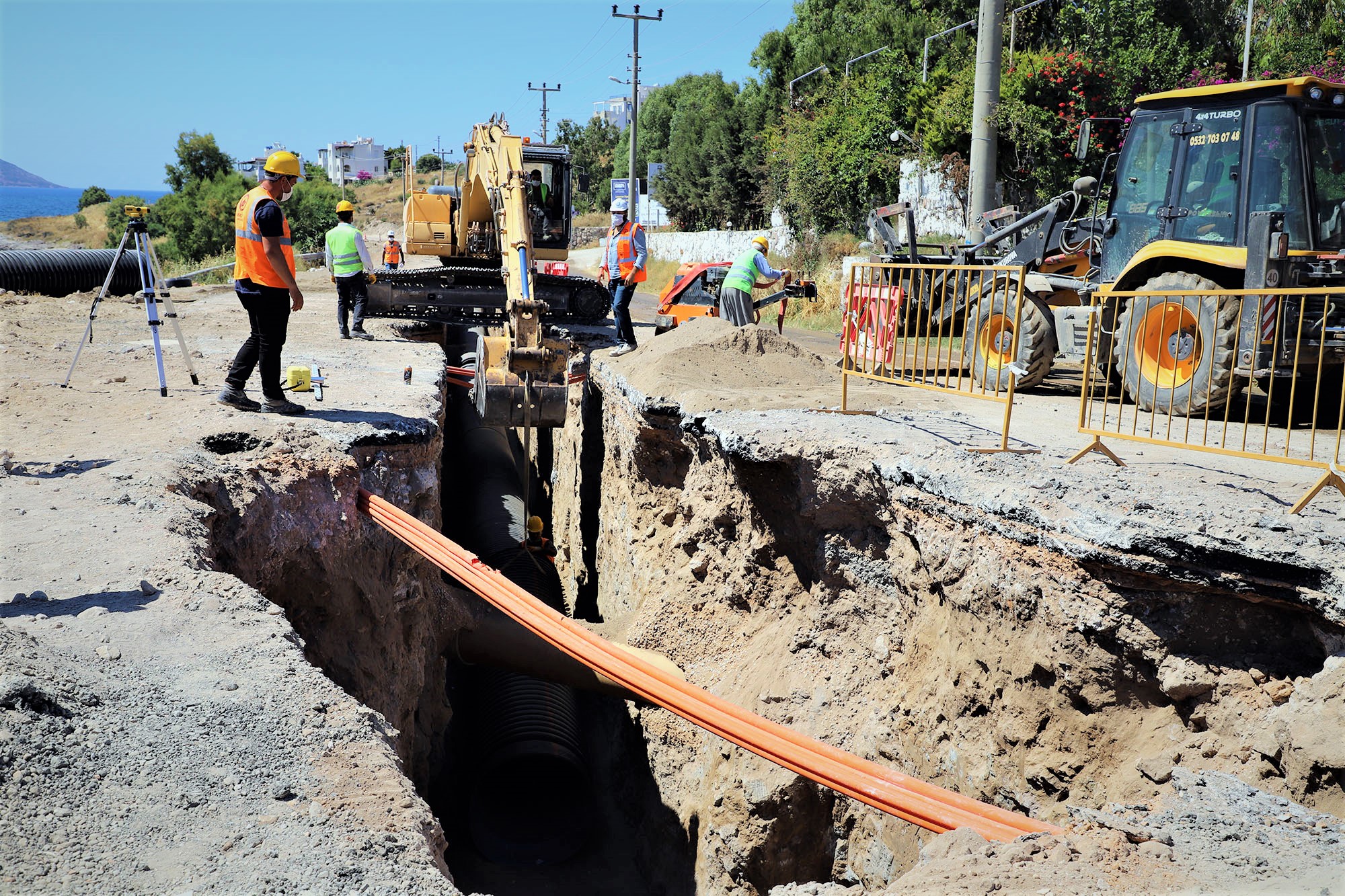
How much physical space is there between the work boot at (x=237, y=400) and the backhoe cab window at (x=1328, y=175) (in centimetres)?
809

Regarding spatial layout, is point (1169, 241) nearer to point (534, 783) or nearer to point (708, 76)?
point (534, 783)

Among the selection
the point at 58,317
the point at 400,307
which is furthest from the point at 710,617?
the point at 58,317

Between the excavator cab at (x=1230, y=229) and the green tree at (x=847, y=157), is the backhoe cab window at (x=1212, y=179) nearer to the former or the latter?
the excavator cab at (x=1230, y=229)

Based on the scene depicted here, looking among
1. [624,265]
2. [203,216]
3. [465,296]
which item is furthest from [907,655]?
[203,216]

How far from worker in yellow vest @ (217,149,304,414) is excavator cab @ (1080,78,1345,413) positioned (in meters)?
5.94

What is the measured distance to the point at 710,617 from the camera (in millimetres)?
7328

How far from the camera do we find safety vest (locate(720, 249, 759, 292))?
11.0m

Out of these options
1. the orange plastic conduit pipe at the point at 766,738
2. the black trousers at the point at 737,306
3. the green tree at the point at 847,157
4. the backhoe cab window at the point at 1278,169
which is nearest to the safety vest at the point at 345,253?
the black trousers at the point at 737,306

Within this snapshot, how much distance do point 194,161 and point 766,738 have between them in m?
52.6

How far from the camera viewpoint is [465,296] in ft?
48.8

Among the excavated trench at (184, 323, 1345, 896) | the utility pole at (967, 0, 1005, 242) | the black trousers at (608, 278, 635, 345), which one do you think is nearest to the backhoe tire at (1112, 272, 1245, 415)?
the excavated trench at (184, 323, 1345, 896)

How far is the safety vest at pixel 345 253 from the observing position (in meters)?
11.7

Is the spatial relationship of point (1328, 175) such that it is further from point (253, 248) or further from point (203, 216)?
point (203, 216)

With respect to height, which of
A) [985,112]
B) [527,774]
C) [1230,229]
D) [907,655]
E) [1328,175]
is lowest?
[527,774]
